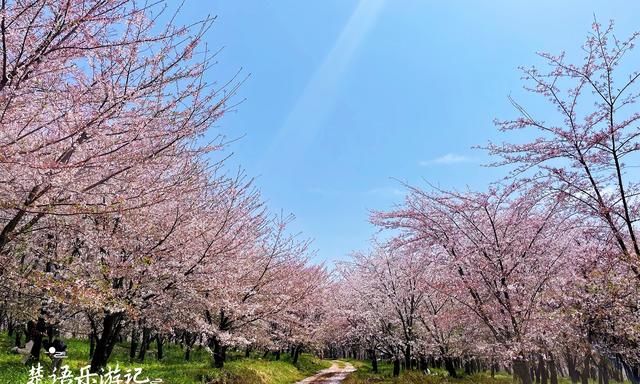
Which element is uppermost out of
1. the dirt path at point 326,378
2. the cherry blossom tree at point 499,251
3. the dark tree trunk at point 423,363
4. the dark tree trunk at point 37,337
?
the cherry blossom tree at point 499,251

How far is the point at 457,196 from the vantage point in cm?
1251

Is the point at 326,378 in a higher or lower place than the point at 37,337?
lower

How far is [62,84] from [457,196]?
10420mm

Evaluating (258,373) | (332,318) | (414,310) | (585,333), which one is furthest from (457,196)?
(332,318)

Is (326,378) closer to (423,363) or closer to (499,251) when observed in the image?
(423,363)

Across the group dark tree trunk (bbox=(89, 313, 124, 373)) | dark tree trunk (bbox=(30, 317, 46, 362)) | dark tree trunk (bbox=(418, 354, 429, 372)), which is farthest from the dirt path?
dark tree trunk (bbox=(89, 313, 124, 373))

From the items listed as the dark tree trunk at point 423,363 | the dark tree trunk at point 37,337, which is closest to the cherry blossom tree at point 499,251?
the dark tree trunk at point 37,337

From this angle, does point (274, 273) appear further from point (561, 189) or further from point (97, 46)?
point (97, 46)

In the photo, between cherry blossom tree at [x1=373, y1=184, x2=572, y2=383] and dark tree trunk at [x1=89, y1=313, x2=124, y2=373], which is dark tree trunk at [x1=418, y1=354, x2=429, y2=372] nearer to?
cherry blossom tree at [x1=373, y1=184, x2=572, y2=383]

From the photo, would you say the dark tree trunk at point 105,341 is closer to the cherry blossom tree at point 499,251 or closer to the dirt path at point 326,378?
the cherry blossom tree at point 499,251

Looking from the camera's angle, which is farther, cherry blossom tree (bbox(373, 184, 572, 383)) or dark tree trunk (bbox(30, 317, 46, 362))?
dark tree trunk (bbox(30, 317, 46, 362))

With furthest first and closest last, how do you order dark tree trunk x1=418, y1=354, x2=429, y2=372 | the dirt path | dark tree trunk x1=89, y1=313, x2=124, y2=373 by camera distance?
dark tree trunk x1=418, y1=354, x2=429, y2=372
the dirt path
dark tree trunk x1=89, y1=313, x2=124, y2=373

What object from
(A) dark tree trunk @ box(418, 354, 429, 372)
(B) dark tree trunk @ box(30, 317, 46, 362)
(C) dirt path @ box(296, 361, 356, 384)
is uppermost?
(B) dark tree trunk @ box(30, 317, 46, 362)

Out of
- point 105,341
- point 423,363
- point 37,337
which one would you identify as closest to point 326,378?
point 423,363
